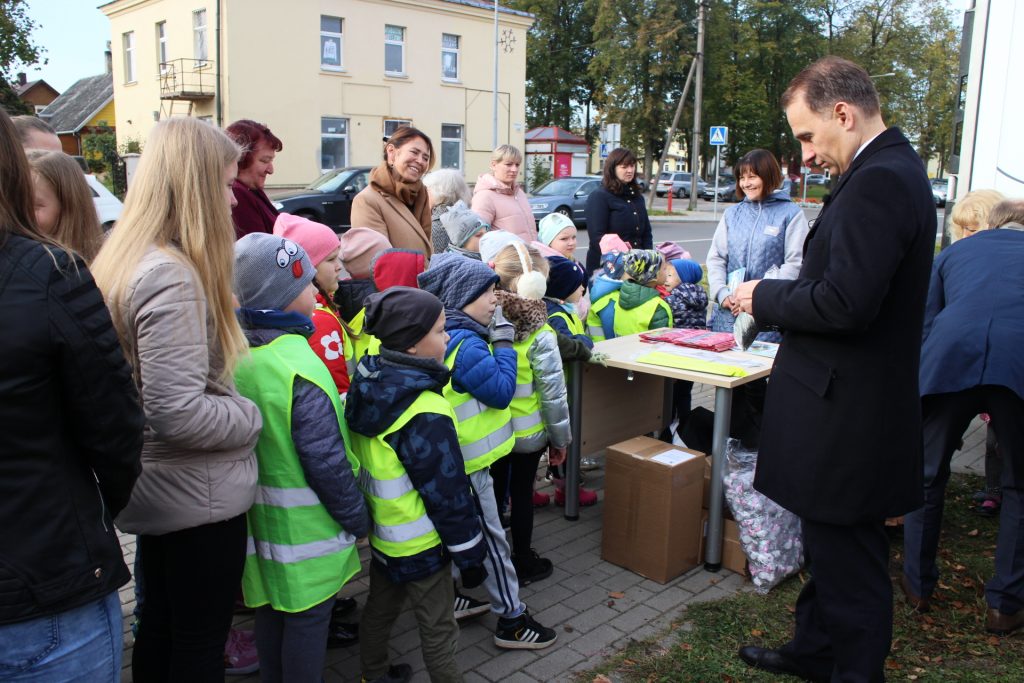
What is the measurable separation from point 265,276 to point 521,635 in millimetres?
1707

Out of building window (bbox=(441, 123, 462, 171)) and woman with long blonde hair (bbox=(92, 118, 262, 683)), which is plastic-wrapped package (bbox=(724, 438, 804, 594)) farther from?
building window (bbox=(441, 123, 462, 171))

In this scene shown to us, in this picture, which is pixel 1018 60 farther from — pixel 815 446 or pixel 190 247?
pixel 190 247

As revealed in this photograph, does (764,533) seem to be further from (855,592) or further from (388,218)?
(388,218)

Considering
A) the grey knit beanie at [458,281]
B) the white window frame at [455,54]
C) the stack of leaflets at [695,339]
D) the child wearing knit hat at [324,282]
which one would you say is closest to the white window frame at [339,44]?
the white window frame at [455,54]

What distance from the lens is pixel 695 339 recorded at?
14.1 ft

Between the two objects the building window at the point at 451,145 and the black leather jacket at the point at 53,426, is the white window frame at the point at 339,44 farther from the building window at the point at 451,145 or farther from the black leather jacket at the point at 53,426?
the black leather jacket at the point at 53,426

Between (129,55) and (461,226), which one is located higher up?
(129,55)

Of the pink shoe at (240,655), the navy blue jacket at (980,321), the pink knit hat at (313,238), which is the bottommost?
the pink shoe at (240,655)

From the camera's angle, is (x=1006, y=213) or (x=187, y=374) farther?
(x=1006, y=213)

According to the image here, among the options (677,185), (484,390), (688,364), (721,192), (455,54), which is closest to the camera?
(484,390)

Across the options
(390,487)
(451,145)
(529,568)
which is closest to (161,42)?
(451,145)

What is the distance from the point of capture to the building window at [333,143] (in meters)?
26.2

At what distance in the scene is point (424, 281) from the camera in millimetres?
3090

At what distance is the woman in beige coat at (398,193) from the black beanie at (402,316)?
1756 millimetres
